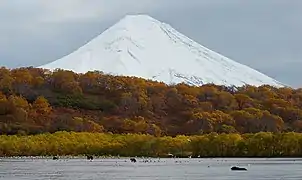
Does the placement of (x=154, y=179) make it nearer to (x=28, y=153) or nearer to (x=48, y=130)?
(x=28, y=153)

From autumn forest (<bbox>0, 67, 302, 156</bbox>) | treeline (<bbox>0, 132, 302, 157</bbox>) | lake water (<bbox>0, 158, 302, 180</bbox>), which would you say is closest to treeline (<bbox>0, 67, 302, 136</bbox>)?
autumn forest (<bbox>0, 67, 302, 156</bbox>)

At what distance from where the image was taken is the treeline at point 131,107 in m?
154

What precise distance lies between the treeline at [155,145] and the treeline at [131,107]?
12.6 metres

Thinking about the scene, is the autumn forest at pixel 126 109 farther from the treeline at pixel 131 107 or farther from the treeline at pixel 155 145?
the treeline at pixel 155 145

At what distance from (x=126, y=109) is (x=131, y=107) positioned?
51.8 inches

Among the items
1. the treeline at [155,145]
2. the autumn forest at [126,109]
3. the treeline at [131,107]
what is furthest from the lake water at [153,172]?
the treeline at [131,107]

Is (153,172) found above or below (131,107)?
below

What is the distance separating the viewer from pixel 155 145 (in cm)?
12256

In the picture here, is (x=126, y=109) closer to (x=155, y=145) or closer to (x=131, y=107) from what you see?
(x=131, y=107)

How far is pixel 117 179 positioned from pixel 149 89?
140 m

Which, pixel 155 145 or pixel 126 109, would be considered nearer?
pixel 155 145

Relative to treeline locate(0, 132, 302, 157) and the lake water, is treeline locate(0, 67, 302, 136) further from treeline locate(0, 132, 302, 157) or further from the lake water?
the lake water

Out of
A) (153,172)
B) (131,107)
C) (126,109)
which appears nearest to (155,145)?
(126,109)

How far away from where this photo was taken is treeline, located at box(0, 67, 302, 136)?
15388cm
